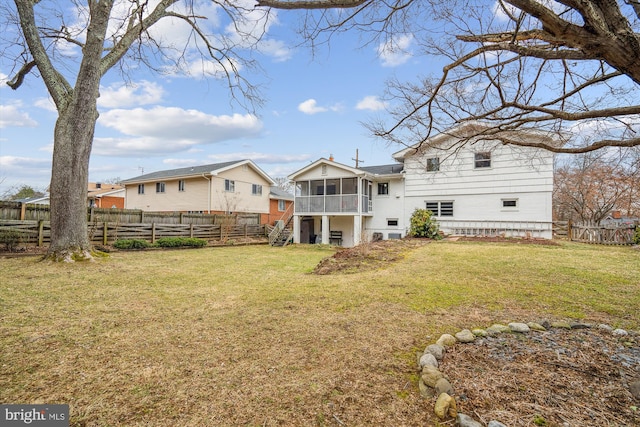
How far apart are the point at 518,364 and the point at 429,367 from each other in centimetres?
81

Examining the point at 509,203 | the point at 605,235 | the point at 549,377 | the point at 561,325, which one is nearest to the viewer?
the point at 549,377

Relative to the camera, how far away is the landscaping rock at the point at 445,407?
1955 mm

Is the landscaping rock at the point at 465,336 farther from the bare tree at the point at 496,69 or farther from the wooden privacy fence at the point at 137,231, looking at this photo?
the wooden privacy fence at the point at 137,231

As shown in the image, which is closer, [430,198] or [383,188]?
[430,198]

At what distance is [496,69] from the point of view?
4605mm

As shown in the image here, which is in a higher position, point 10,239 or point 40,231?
point 40,231

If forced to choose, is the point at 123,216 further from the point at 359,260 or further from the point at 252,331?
the point at 252,331

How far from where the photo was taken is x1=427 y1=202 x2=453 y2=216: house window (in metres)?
16.1

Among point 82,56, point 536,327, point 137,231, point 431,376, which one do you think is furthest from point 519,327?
point 137,231

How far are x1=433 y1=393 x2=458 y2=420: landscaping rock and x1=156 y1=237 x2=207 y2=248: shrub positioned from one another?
14065mm

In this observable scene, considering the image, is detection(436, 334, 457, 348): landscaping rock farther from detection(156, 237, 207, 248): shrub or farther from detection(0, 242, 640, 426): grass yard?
detection(156, 237, 207, 248): shrub

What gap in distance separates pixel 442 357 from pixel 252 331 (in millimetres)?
2076

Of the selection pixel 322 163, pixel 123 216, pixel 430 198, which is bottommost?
pixel 123 216

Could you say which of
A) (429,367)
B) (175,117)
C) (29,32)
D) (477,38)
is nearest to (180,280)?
(429,367)
